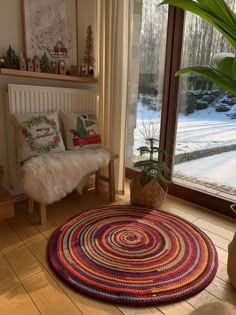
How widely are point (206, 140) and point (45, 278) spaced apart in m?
1.73

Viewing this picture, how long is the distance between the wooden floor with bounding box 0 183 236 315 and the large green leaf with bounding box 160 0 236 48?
1.21 metres

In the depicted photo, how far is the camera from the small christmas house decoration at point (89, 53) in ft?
8.10

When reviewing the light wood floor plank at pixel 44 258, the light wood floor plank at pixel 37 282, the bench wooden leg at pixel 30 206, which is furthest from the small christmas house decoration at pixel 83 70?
the light wood floor plank at pixel 37 282

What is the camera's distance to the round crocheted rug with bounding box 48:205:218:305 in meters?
1.28

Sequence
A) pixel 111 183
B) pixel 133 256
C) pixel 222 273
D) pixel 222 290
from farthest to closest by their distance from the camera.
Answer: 1. pixel 111 183
2. pixel 133 256
3. pixel 222 273
4. pixel 222 290

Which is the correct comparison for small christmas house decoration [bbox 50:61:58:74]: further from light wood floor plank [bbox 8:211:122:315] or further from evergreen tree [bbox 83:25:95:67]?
light wood floor plank [bbox 8:211:122:315]

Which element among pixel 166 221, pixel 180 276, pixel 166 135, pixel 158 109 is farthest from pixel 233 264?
pixel 158 109

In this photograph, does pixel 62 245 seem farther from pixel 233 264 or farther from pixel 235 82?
pixel 235 82

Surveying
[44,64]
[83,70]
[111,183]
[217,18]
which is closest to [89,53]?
[83,70]

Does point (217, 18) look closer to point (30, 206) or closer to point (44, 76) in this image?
point (44, 76)

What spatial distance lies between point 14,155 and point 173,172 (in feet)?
4.95

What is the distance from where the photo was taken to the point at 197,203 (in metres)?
2.31

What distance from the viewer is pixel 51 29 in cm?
229

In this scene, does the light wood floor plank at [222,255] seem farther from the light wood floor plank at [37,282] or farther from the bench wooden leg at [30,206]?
the bench wooden leg at [30,206]
